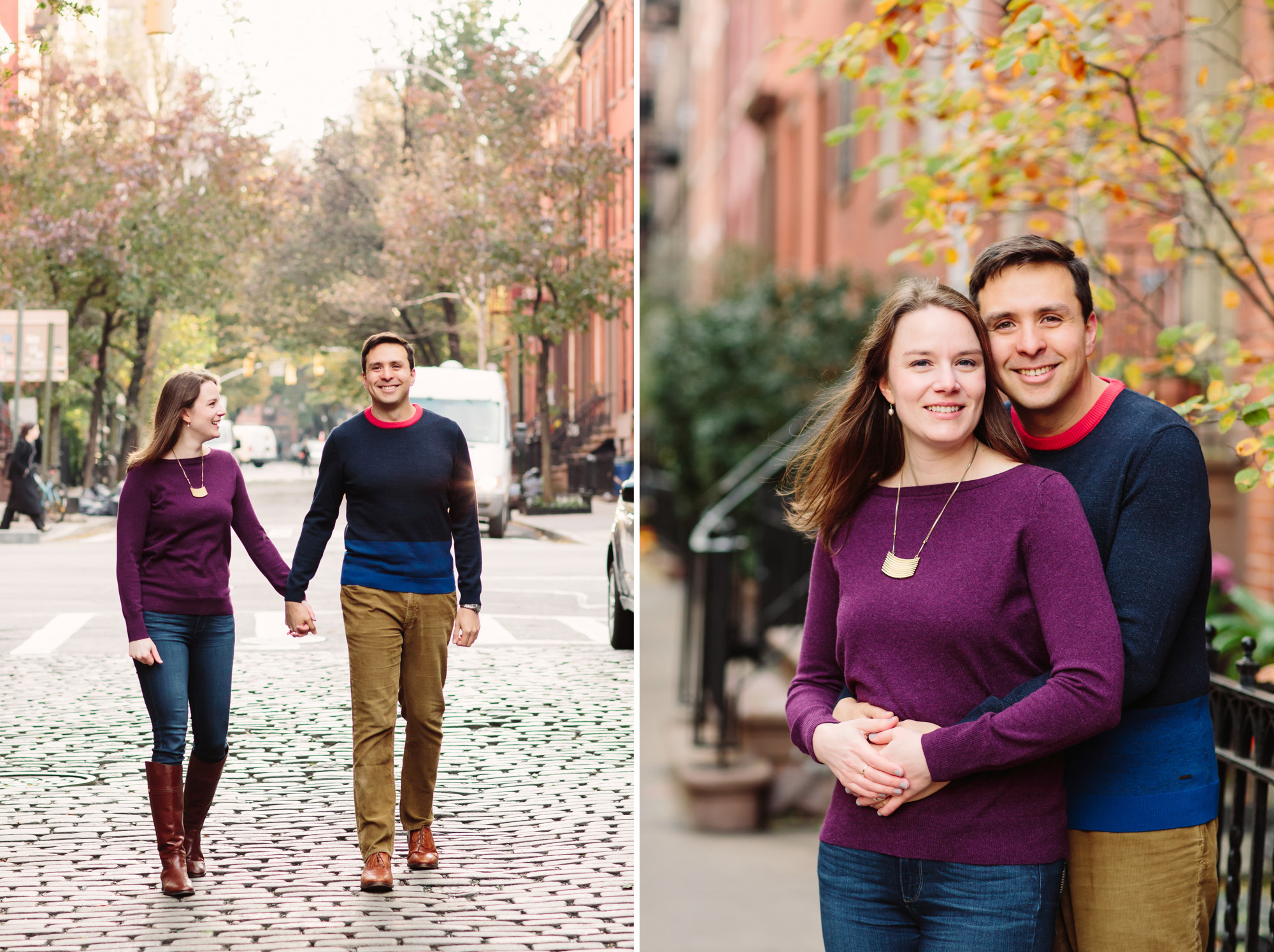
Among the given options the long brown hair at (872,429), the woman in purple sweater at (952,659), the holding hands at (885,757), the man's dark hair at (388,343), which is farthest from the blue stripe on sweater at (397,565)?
the holding hands at (885,757)

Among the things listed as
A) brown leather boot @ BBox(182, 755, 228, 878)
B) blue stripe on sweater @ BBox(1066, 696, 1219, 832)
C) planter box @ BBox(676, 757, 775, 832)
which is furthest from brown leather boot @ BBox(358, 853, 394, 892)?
planter box @ BBox(676, 757, 775, 832)

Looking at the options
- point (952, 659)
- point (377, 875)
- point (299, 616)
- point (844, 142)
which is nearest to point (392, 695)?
point (299, 616)

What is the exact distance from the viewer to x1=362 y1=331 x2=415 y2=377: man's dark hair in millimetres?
3691

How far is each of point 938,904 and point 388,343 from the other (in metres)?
2.12

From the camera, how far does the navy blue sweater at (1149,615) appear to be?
2.20 m

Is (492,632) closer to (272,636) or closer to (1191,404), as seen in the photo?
(272,636)

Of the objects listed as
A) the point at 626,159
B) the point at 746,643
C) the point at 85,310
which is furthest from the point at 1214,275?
the point at 85,310

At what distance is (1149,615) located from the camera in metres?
2.18

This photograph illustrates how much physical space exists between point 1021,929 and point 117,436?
99.6 inches

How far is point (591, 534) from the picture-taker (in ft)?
13.5

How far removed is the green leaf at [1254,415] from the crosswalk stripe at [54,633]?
115 inches

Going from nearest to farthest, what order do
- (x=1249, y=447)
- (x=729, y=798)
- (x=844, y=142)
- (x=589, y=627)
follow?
(x=1249, y=447), (x=589, y=627), (x=729, y=798), (x=844, y=142)

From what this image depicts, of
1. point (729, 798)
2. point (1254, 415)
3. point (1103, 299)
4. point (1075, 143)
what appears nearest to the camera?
point (1254, 415)

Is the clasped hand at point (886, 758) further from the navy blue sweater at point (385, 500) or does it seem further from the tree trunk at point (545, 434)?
the tree trunk at point (545, 434)
